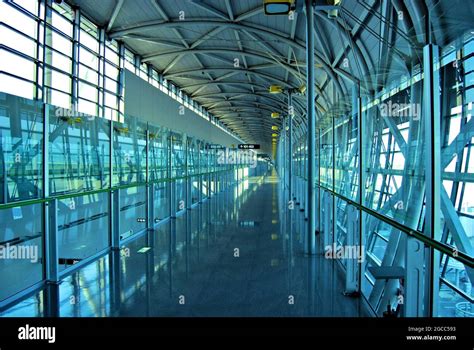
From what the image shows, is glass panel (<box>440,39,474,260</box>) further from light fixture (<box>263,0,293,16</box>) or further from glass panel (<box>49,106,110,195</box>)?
glass panel (<box>49,106,110,195</box>)

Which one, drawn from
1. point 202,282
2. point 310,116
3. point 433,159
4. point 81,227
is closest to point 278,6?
point 310,116

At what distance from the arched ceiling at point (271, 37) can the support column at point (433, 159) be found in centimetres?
18

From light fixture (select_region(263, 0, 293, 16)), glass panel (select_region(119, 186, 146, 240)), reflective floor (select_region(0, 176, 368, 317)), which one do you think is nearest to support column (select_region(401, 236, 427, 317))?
reflective floor (select_region(0, 176, 368, 317))

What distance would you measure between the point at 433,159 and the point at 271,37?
15.3 metres

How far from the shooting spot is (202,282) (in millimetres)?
4715

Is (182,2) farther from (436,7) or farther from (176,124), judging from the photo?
(436,7)

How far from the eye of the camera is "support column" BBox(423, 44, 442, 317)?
7.45ft

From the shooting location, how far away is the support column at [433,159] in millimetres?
2270

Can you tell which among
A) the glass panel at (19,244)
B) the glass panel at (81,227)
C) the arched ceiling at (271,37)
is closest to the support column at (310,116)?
the arched ceiling at (271,37)

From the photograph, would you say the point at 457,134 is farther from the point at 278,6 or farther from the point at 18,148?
the point at 18,148

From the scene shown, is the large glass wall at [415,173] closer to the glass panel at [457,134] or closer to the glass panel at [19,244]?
the glass panel at [457,134]
